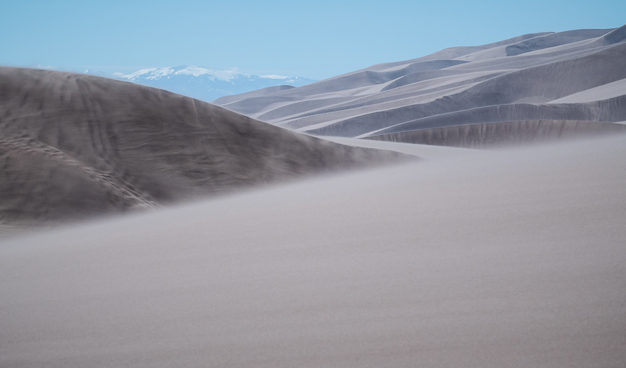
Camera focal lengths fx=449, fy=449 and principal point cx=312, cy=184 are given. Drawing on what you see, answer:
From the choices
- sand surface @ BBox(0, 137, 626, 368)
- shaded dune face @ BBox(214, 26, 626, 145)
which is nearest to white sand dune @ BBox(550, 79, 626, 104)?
shaded dune face @ BBox(214, 26, 626, 145)

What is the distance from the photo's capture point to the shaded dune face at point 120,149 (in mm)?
3638

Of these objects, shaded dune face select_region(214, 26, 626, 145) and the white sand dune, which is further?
the white sand dune

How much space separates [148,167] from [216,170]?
0.68 m

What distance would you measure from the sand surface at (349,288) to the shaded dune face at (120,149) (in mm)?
979

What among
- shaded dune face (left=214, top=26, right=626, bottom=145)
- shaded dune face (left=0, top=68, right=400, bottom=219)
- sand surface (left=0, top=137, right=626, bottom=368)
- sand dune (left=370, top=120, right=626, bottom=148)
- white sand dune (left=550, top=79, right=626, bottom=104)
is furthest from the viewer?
white sand dune (left=550, top=79, right=626, bottom=104)

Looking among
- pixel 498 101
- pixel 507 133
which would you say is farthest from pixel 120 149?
pixel 498 101

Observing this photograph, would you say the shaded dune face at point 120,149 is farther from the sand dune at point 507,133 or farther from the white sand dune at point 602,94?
the white sand dune at point 602,94

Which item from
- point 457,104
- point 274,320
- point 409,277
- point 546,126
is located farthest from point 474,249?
point 457,104

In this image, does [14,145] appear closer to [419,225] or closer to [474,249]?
[419,225]

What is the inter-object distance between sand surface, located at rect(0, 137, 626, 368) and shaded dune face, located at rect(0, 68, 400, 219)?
979 millimetres

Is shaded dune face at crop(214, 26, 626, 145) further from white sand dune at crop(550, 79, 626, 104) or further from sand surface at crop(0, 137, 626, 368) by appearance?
sand surface at crop(0, 137, 626, 368)

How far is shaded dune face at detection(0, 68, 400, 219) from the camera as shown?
3.64 m

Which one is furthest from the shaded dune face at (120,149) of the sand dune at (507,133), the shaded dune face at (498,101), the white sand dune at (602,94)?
the white sand dune at (602,94)

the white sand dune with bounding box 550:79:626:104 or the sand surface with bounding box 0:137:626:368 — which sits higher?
the white sand dune with bounding box 550:79:626:104
